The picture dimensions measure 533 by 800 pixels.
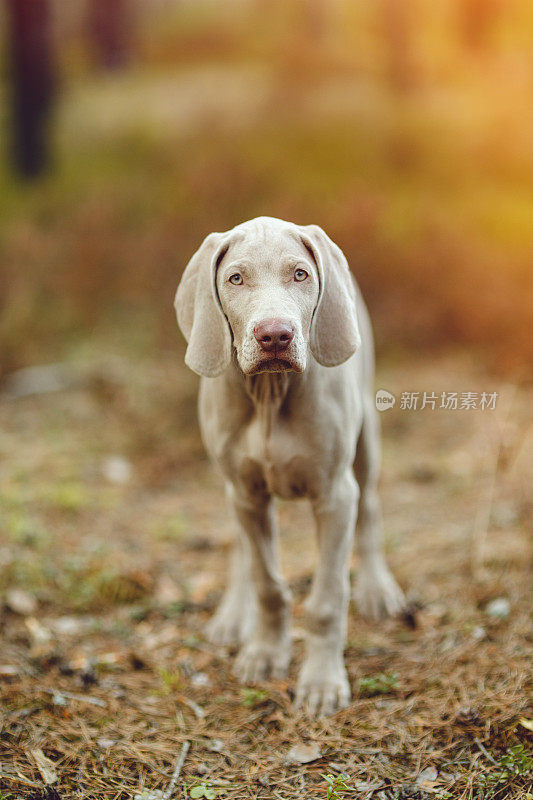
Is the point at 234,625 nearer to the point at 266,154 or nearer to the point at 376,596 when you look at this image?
the point at 376,596

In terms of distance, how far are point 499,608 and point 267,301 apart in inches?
77.0

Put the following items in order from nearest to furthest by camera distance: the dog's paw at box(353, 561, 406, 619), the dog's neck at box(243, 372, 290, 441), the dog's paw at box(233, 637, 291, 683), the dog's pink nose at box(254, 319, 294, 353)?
the dog's pink nose at box(254, 319, 294, 353), the dog's neck at box(243, 372, 290, 441), the dog's paw at box(233, 637, 291, 683), the dog's paw at box(353, 561, 406, 619)

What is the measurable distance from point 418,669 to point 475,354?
438cm

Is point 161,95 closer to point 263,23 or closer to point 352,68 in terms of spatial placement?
point 263,23

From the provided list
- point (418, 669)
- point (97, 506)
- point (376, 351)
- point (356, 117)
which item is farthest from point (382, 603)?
point (356, 117)

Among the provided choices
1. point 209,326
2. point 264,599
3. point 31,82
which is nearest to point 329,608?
point 264,599

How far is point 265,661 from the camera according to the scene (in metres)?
2.96

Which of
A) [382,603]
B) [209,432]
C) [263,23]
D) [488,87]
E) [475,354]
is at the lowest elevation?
[475,354]

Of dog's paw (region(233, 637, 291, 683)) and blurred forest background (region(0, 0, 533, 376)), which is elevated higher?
blurred forest background (region(0, 0, 533, 376))

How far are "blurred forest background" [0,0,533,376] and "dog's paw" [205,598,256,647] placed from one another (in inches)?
140

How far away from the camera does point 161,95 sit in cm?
904

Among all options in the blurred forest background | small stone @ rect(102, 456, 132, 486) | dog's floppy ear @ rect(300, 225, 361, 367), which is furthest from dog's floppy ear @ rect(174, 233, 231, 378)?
A: the blurred forest background

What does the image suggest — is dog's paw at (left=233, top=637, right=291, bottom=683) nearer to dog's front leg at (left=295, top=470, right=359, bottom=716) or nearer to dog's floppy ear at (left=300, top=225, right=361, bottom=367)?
dog's front leg at (left=295, top=470, right=359, bottom=716)

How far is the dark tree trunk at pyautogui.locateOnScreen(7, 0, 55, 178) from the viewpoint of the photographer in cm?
877
